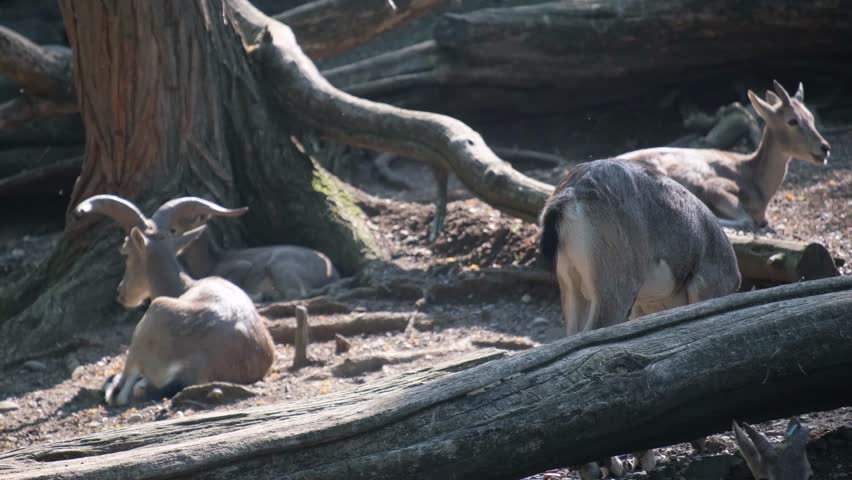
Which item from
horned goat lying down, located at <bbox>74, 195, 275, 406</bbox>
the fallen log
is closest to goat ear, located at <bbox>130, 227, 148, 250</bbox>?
horned goat lying down, located at <bbox>74, 195, 275, 406</bbox>

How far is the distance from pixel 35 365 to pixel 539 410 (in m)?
5.69

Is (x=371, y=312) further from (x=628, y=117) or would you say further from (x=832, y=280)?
(x=628, y=117)

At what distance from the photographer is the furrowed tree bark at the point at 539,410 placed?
3.80 meters

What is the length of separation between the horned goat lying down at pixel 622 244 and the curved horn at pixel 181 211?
4194 millimetres

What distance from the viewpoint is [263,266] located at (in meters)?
9.73

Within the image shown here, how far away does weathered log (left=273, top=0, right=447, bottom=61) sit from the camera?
11852mm

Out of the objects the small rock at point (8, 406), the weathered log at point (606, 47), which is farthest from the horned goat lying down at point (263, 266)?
the weathered log at point (606, 47)

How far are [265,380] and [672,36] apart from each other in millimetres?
7653

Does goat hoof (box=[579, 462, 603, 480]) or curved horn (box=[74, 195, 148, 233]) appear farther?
curved horn (box=[74, 195, 148, 233])

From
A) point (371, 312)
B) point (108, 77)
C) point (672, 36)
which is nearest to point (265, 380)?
point (371, 312)

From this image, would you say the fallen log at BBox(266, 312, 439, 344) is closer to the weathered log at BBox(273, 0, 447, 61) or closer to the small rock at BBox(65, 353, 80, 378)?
the small rock at BBox(65, 353, 80, 378)

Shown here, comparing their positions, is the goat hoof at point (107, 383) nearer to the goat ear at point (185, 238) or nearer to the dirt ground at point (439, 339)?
the dirt ground at point (439, 339)

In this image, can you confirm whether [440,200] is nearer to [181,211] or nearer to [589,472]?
[181,211]

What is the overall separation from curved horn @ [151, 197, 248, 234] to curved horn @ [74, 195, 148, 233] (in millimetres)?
136
